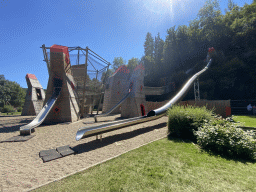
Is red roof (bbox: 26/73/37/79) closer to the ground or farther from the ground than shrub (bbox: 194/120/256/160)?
farther from the ground

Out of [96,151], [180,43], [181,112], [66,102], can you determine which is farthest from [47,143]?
[180,43]

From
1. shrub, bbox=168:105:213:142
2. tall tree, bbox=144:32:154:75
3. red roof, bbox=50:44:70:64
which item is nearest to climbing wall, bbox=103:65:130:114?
red roof, bbox=50:44:70:64

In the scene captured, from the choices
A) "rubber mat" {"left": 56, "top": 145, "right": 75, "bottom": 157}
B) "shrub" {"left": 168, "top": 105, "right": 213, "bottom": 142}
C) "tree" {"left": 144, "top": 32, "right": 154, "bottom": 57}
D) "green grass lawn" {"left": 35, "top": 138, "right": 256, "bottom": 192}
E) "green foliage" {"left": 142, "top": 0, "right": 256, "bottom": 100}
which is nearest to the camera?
"green grass lawn" {"left": 35, "top": 138, "right": 256, "bottom": 192}

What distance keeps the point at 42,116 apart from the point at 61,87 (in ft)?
12.2

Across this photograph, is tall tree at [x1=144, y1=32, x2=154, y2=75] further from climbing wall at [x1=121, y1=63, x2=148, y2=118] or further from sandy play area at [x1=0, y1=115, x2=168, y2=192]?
sandy play area at [x1=0, y1=115, x2=168, y2=192]

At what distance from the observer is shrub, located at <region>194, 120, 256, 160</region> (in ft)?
13.7

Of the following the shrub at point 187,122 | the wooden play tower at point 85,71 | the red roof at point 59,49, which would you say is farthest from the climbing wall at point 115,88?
the shrub at point 187,122

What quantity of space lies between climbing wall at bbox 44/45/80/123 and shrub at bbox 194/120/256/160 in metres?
11.6

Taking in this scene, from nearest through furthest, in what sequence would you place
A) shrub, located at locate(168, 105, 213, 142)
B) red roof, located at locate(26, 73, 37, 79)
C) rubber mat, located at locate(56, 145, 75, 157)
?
rubber mat, located at locate(56, 145, 75, 157) < shrub, located at locate(168, 105, 213, 142) < red roof, located at locate(26, 73, 37, 79)

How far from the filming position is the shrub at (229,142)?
4.19m

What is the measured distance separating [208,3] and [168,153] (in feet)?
160

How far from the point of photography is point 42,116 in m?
10.0

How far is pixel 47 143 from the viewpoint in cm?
631

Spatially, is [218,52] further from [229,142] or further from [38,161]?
[38,161]
